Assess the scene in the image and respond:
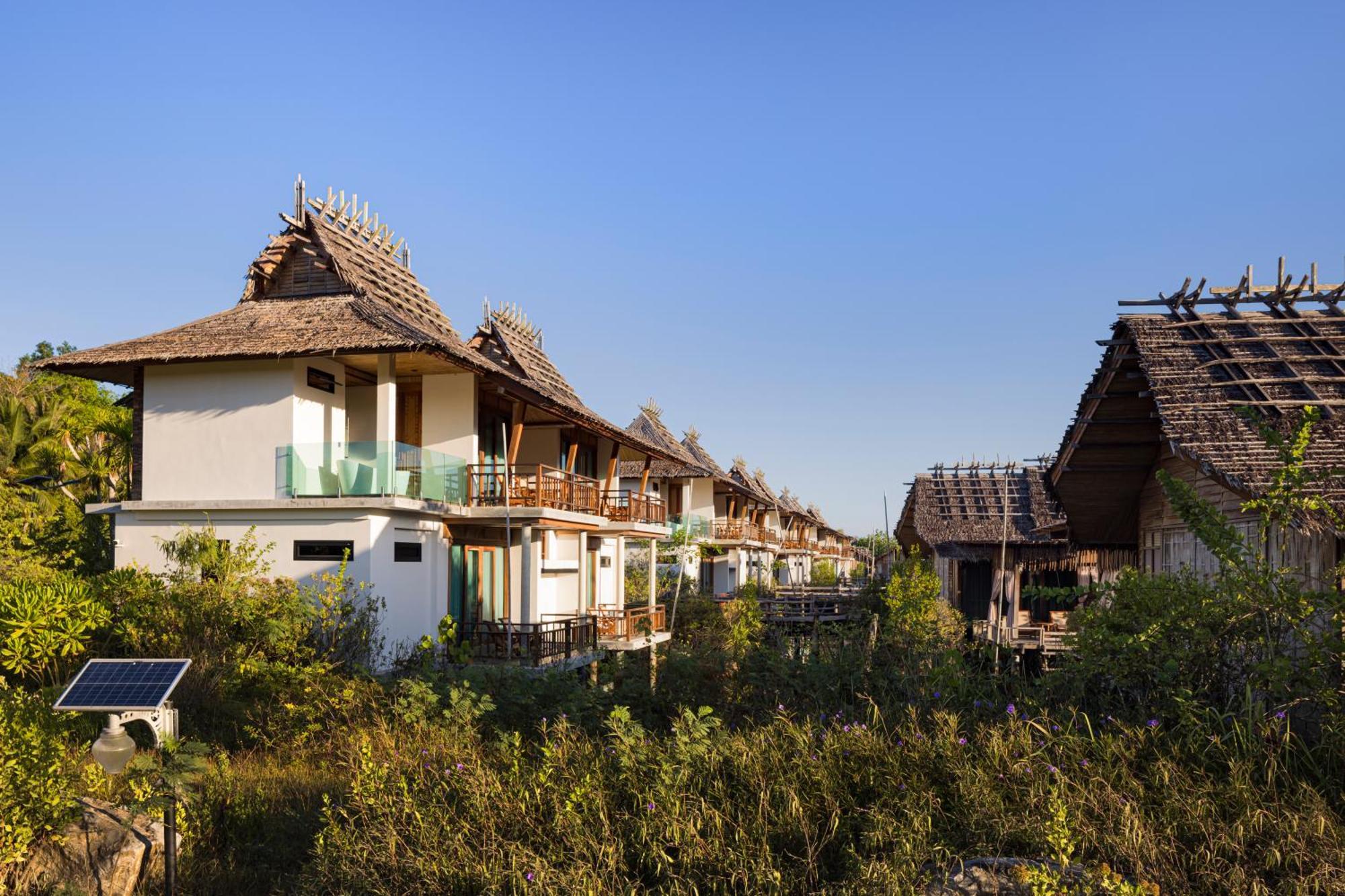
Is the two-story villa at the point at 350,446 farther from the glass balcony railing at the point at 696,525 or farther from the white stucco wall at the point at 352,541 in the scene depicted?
the glass balcony railing at the point at 696,525

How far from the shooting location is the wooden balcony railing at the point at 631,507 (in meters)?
23.8

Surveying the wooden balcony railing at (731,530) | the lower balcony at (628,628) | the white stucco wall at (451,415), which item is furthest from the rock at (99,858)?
the wooden balcony railing at (731,530)

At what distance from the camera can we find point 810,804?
6.73 m

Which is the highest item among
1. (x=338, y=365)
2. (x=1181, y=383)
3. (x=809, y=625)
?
(x=338, y=365)

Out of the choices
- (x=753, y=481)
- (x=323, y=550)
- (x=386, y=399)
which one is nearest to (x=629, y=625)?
(x=323, y=550)

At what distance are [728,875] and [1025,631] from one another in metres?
21.3

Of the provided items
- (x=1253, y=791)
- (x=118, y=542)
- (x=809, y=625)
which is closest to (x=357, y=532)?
(x=118, y=542)

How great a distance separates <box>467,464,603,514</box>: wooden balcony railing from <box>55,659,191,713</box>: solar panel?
9.82 metres

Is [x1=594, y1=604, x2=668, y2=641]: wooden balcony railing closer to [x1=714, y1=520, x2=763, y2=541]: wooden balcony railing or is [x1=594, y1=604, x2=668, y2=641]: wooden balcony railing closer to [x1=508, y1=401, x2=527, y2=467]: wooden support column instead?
[x1=508, y1=401, x2=527, y2=467]: wooden support column

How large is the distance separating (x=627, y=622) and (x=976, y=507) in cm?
1617

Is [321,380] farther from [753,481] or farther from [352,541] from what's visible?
[753,481]

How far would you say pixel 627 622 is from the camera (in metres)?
22.1

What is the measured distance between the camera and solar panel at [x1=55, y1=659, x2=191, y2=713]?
27.0 ft

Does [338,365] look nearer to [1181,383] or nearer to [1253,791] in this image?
[1181,383]
